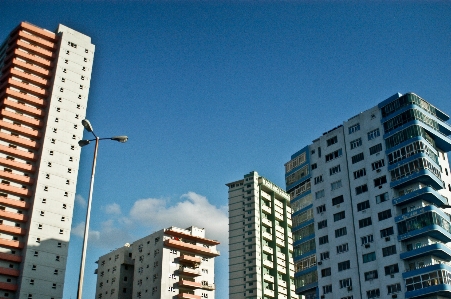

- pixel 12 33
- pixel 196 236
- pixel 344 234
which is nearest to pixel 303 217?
pixel 344 234

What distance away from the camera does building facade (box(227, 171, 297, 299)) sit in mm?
127625

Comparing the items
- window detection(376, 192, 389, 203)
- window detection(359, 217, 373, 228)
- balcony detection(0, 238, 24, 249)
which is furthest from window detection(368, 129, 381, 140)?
balcony detection(0, 238, 24, 249)

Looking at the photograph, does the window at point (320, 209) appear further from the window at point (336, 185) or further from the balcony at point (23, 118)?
the balcony at point (23, 118)

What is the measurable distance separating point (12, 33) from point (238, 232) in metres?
70.0

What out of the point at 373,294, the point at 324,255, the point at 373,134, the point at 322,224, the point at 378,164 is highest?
the point at 373,134

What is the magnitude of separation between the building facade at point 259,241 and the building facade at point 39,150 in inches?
1942

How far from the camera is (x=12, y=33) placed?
10850cm

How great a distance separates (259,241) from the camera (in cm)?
13100

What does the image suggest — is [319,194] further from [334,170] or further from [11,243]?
[11,243]

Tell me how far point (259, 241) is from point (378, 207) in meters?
58.3

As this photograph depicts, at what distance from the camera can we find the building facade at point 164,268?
111000 mm

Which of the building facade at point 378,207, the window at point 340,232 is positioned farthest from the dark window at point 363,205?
the window at point 340,232

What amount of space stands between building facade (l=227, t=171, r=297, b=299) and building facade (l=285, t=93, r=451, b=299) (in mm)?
42938

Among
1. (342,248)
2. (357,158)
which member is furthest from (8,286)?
(357,158)
